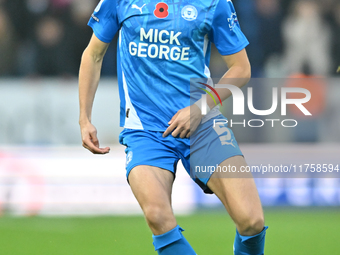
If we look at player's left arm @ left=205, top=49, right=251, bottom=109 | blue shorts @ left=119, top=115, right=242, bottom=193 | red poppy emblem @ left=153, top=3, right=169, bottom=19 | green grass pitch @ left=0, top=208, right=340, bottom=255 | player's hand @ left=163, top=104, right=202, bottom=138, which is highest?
red poppy emblem @ left=153, top=3, right=169, bottom=19

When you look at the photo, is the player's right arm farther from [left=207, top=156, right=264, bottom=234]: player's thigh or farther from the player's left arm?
[left=207, top=156, right=264, bottom=234]: player's thigh

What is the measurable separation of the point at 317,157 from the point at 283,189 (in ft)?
2.39

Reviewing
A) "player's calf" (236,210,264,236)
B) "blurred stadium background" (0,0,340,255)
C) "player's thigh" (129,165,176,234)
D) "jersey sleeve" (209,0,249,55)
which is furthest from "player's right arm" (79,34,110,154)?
"blurred stadium background" (0,0,340,255)

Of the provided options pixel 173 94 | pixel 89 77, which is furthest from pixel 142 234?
pixel 173 94

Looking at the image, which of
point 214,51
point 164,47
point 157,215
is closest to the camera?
point 157,215

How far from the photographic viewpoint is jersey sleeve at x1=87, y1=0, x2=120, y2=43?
3604mm

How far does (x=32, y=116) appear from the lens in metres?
7.88

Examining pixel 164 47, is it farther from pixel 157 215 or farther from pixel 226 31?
pixel 157 215

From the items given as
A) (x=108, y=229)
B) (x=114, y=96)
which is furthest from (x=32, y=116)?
(x=108, y=229)

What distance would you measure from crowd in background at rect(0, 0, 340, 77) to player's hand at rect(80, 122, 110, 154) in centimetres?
466

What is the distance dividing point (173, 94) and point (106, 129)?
4.54 meters

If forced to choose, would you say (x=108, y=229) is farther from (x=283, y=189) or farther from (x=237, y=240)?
(x=237, y=240)

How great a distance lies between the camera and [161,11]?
3.48m

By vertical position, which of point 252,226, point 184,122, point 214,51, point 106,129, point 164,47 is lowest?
point 106,129
